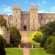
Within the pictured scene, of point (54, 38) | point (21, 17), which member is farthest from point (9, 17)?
point (54, 38)

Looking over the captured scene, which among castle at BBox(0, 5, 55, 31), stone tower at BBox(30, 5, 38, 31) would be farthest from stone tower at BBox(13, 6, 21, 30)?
stone tower at BBox(30, 5, 38, 31)

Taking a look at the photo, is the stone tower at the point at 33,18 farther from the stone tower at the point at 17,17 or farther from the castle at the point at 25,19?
the stone tower at the point at 17,17

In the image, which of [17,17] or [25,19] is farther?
[25,19]

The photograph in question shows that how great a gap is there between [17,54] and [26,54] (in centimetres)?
94

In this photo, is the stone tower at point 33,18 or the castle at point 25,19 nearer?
the stone tower at point 33,18

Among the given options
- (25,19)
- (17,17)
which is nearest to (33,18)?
(25,19)

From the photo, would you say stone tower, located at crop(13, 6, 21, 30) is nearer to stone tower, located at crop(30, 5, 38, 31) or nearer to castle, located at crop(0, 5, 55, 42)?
castle, located at crop(0, 5, 55, 42)

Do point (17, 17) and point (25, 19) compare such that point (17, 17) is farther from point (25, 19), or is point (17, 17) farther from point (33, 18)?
point (33, 18)

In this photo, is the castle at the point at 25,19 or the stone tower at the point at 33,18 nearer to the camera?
the stone tower at the point at 33,18

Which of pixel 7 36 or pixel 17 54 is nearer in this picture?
pixel 17 54

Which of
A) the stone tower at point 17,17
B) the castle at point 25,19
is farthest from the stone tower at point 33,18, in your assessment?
the stone tower at point 17,17

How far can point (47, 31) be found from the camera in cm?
4528

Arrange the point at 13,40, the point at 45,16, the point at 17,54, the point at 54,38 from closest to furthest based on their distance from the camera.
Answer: the point at 17,54 < the point at 54,38 < the point at 13,40 < the point at 45,16

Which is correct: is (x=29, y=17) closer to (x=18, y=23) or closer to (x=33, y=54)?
(x=18, y=23)
